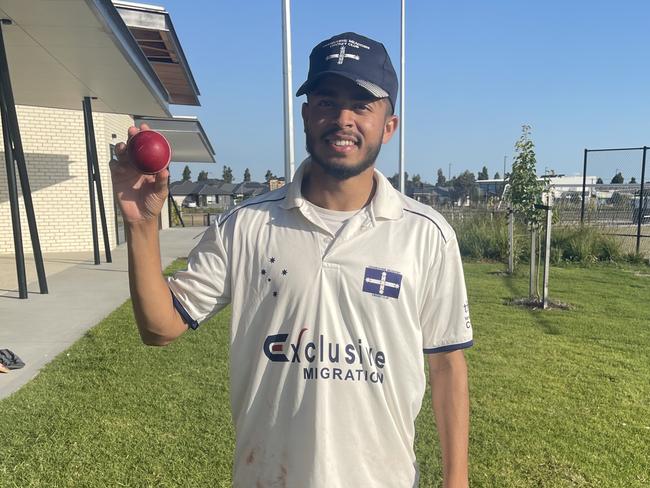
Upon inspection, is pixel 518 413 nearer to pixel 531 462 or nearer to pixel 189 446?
pixel 531 462

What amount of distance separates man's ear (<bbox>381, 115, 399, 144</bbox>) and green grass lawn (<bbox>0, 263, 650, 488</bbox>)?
2.44 m

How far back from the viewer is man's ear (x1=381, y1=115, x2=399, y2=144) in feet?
5.89

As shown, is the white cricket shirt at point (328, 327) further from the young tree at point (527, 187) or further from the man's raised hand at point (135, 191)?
the young tree at point (527, 187)

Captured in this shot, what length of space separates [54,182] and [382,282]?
46.2 ft

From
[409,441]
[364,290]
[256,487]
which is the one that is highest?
[364,290]

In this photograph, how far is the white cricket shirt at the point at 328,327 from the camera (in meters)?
1.53

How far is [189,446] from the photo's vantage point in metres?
3.65

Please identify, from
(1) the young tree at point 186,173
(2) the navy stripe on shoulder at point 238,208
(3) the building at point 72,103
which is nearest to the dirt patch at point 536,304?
(3) the building at point 72,103

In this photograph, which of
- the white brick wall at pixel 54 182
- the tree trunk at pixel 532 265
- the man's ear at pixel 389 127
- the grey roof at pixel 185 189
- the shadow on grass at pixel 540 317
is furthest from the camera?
the grey roof at pixel 185 189

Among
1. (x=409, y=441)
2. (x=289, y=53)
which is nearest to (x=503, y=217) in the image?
(x=289, y=53)

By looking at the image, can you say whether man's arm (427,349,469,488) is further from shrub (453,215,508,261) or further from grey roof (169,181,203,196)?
grey roof (169,181,203,196)

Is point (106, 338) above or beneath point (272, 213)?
beneath

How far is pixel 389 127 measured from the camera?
1842mm

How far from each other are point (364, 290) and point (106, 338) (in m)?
5.24
